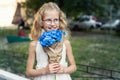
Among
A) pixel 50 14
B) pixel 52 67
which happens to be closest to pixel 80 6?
pixel 50 14

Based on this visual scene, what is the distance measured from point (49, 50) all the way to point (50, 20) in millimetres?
267

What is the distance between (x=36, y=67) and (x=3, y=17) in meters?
41.8

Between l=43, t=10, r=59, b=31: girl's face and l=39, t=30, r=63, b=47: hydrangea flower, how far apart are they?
76 millimetres

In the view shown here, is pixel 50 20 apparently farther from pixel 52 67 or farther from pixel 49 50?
pixel 52 67

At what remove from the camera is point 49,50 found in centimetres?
357

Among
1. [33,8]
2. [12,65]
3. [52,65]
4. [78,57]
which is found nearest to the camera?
[52,65]

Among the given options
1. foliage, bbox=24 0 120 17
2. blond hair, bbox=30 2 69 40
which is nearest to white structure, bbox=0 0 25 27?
foliage, bbox=24 0 120 17

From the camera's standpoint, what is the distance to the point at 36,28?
3.67 metres

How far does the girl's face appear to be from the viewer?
3.61 m

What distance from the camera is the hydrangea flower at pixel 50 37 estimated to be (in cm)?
351

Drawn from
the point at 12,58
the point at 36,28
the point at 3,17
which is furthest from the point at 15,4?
the point at 36,28

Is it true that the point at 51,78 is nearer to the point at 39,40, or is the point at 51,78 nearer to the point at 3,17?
the point at 39,40

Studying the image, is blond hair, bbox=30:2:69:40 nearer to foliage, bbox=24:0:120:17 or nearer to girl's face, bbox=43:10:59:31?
girl's face, bbox=43:10:59:31

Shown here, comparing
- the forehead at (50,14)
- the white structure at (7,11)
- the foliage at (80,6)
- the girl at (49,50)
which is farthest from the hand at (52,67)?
the white structure at (7,11)
